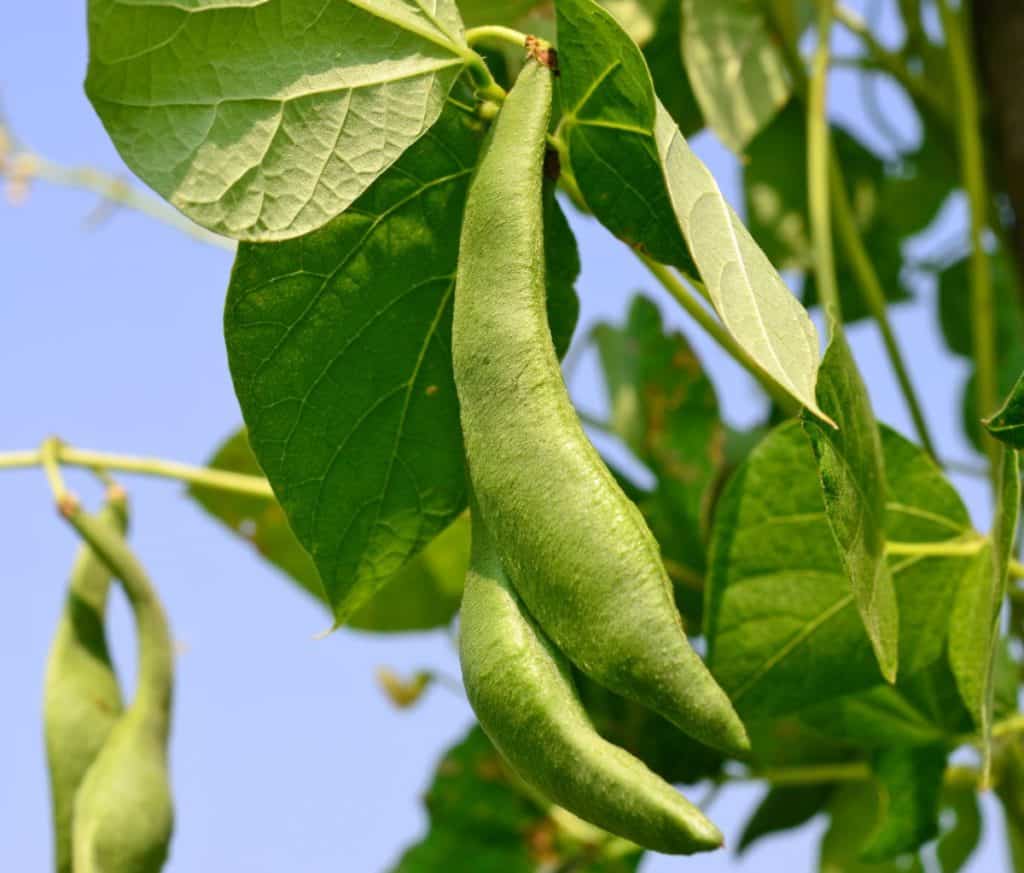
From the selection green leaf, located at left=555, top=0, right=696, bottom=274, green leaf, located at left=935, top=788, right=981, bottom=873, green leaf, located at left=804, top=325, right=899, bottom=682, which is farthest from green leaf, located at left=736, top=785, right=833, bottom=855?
green leaf, located at left=555, top=0, right=696, bottom=274

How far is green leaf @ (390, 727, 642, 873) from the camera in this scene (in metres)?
1.53

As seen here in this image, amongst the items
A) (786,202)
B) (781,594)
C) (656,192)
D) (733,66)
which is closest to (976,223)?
(733,66)

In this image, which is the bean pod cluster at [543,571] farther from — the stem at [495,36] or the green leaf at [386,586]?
the green leaf at [386,586]

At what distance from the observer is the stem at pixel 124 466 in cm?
116

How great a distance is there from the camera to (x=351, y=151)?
0.66 meters

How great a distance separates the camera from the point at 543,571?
0.53 m

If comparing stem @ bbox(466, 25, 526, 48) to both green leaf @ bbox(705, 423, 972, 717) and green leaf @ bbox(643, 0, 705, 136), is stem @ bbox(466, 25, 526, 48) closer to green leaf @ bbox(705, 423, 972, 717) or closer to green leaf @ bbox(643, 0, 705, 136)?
green leaf @ bbox(705, 423, 972, 717)

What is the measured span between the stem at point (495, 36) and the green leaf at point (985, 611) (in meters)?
0.33

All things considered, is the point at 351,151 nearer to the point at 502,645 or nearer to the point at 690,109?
the point at 502,645

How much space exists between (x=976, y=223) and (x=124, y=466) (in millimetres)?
784

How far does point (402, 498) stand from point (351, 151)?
19 centimetres

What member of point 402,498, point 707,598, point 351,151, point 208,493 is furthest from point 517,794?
point 351,151

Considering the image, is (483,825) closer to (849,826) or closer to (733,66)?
(849,826)

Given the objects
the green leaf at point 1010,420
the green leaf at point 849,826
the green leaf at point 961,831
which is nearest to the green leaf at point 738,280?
the green leaf at point 1010,420
